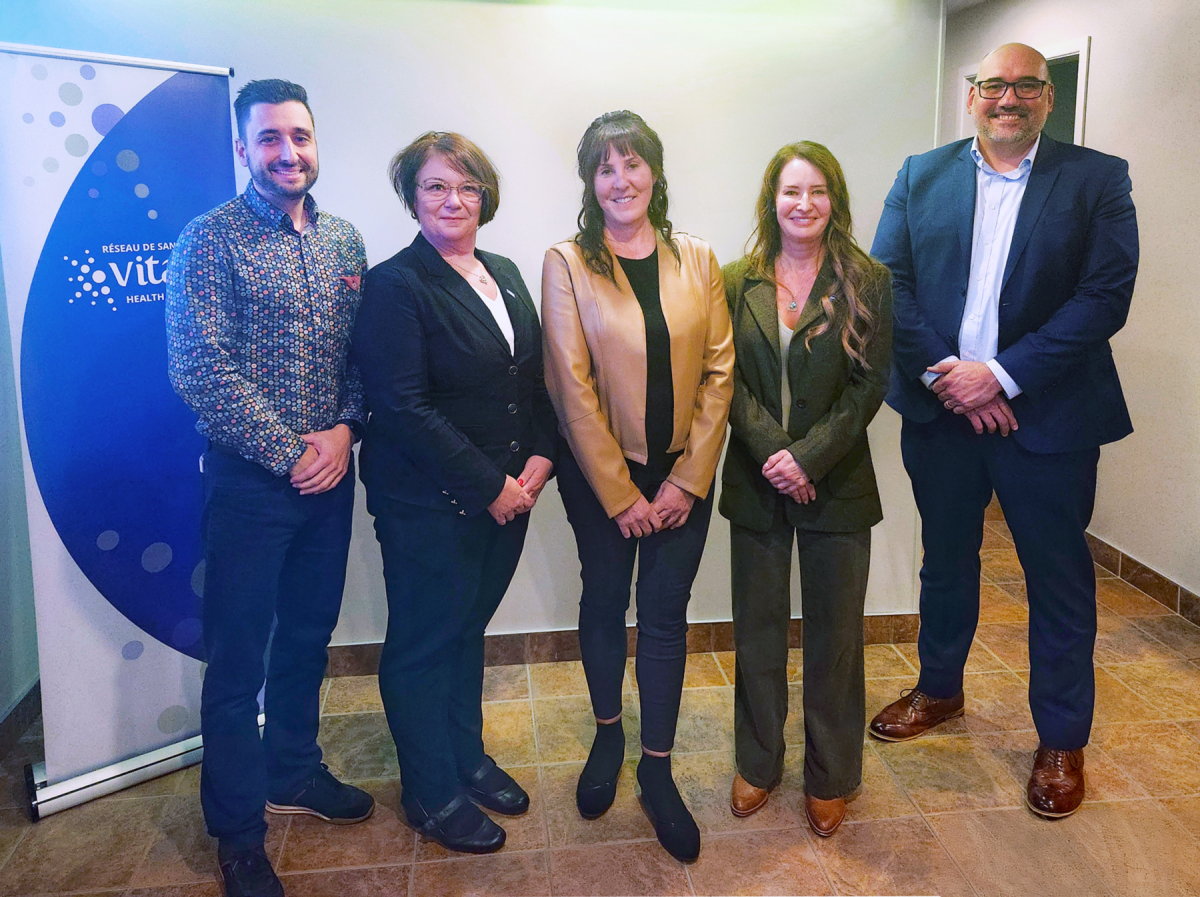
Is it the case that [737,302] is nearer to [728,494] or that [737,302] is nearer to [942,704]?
[728,494]

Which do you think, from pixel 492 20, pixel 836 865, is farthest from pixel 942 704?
pixel 492 20

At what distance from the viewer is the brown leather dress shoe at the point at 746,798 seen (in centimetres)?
247

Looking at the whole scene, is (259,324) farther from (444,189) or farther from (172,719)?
(172,719)

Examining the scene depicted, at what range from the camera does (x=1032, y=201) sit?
94.4 inches

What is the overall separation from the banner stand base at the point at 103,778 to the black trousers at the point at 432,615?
1.77 ft

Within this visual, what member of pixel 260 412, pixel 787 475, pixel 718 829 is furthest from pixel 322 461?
pixel 718 829

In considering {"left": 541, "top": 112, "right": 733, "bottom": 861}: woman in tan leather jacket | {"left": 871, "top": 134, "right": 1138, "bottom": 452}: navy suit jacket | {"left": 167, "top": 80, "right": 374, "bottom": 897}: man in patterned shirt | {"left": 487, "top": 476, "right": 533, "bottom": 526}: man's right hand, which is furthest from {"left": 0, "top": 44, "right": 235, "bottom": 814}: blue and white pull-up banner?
{"left": 871, "top": 134, "right": 1138, "bottom": 452}: navy suit jacket

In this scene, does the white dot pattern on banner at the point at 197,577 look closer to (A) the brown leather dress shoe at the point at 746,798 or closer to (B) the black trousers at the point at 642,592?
(B) the black trousers at the point at 642,592

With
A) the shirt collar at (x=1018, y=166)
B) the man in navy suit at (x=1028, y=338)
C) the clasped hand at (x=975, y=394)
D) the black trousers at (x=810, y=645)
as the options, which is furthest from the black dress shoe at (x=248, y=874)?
the shirt collar at (x=1018, y=166)

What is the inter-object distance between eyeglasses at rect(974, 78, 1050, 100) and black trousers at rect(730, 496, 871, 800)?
1168 millimetres

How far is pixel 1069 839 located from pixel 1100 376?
1.17 metres

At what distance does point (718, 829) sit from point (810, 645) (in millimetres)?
537

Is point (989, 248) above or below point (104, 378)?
above

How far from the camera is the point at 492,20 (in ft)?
9.66
